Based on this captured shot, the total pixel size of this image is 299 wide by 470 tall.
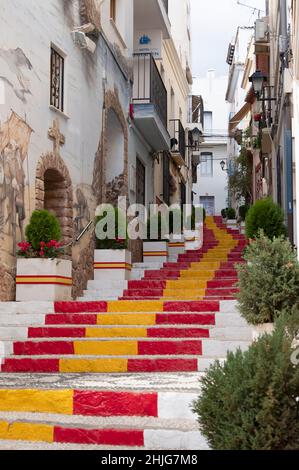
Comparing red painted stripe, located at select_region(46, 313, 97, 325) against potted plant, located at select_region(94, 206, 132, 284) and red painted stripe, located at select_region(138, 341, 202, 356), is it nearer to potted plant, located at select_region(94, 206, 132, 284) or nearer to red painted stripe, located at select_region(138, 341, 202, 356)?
red painted stripe, located at select_region(138, 341, 202, 356)

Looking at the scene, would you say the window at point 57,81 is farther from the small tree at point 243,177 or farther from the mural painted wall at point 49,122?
the small tree at point 243,177

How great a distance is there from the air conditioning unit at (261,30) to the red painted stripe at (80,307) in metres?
13.2

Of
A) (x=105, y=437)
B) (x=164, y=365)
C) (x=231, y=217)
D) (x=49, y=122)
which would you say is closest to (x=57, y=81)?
(x=49, y=122)

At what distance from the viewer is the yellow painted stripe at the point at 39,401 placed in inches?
215

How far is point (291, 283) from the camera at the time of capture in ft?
23.1

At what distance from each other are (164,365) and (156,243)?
7488mm

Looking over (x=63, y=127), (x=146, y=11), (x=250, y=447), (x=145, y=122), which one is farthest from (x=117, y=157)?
(x=250, y=447)

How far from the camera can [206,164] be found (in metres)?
43.9

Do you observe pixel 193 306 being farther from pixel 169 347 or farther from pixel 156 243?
pixel 156 243

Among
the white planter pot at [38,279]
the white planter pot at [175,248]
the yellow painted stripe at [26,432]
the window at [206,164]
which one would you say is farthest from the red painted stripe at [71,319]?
the window at [206,164]

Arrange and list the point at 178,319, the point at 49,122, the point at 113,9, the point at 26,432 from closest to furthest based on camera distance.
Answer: the point at 26,432 < the point at 178,319 < the point at 49,122 < the point at 113,9

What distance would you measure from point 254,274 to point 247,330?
1074mm

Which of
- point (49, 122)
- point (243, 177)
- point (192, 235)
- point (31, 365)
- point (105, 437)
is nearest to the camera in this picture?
point (105, 437)

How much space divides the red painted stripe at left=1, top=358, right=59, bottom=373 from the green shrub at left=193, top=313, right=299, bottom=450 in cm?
418
